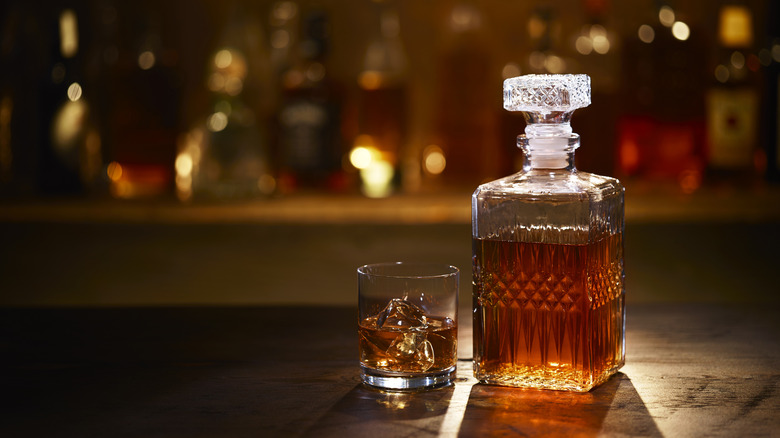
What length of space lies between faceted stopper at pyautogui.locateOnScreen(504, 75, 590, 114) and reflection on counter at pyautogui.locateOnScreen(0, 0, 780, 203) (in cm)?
82

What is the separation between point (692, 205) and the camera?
1561mm

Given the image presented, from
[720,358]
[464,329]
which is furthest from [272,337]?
[720,358]

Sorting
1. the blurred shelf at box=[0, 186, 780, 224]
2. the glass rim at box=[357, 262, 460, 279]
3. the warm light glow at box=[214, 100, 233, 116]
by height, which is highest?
the warm light glow at box=[214, 100, 233, 116]

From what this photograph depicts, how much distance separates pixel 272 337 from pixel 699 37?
3.49 ft

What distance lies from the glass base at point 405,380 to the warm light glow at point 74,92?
1.08 meters

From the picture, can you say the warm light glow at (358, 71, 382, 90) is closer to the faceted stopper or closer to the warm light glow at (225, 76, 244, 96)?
the warm light glow at (225, 76, 244, 96)

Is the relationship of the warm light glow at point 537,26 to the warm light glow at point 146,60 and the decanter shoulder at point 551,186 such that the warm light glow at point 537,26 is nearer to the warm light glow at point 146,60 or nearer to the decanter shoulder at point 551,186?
the warm light glow at point 146,60

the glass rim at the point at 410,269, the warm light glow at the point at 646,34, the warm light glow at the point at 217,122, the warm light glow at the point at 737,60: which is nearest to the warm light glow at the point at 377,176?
the warm light glow at the point at 217,122

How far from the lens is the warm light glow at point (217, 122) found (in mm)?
1720

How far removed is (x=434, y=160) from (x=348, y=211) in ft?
0.93

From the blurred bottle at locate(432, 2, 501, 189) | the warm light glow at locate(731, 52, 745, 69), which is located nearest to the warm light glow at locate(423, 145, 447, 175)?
the blurred bottle at locate(432, 2, 501, 189)

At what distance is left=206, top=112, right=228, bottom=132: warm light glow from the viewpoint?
1.72m

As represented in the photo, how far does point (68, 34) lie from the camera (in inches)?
68.4

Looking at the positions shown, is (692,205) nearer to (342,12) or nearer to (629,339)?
(629,339)
